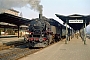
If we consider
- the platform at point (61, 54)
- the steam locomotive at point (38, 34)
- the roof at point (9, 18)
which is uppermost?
the roof at point (9, 18)

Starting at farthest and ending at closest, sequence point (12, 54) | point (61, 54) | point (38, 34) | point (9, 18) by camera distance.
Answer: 1. point (9, 18)
2. point (38, 34)
3. point (12, 54)
4. point (61, 54)

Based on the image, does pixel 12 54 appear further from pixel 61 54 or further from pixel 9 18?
pixel 9 18

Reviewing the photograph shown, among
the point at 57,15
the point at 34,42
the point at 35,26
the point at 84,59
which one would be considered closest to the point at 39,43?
the point at 34,42

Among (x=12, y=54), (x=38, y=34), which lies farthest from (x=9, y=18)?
(x=12, y=54)

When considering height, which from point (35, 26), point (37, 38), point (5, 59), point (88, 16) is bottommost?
point (5, 59)

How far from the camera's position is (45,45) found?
1888cm

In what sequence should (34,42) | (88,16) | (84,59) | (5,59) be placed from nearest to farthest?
1. (84,59)
2. (5,59)
3. (34,42)
4. (88,16)

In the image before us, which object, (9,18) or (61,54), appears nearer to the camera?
(61,54)

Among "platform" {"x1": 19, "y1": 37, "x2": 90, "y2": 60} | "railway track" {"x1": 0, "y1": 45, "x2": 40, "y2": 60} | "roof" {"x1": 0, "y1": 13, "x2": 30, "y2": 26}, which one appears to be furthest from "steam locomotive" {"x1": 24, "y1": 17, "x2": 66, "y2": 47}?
"roof" {"x1": 0, "y1": 13, "x2": 30, "y2": 26}

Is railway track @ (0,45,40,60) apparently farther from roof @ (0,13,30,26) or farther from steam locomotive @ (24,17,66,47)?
roof @ (0,13,30,26)

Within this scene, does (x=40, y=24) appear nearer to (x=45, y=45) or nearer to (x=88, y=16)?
(x=45, y=45)

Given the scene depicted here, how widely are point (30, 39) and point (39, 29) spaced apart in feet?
5.23

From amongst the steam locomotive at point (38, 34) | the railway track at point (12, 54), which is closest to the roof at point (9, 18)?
the steam locomotive at point (38, 34)

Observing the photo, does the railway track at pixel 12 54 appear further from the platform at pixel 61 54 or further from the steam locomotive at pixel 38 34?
the steam locomotive at pixel 38 34
